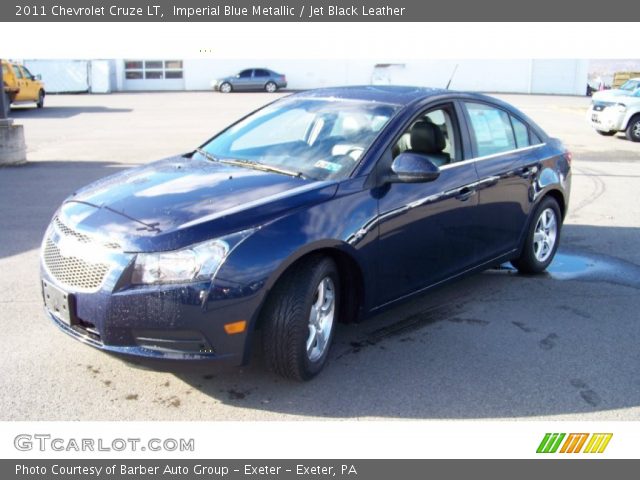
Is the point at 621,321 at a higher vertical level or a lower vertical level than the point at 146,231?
lower

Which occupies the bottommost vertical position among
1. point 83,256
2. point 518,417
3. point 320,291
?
point 518,417

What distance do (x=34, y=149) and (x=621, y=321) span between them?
13.1 metres

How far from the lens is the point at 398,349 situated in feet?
14.9

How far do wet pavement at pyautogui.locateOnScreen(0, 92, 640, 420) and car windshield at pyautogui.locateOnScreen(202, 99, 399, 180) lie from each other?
47.1 inches

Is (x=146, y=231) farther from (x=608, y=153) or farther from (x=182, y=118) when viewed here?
(x=182, y=118)

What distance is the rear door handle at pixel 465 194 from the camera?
A: 4.95 meters

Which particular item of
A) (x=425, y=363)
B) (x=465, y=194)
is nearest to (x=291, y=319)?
(x=425, y=363)

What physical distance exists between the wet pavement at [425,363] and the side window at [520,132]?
1236 millimetres

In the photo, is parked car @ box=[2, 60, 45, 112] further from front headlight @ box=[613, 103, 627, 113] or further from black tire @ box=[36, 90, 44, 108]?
front headlight @ box=[613, 103, 627, 113]

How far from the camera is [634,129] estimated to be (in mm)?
18562

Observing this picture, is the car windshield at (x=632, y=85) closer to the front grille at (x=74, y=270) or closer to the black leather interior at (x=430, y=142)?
the black leather interior at (x=430, y=142)

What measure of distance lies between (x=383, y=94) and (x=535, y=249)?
7.38ft

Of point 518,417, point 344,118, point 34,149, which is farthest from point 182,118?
point 518,417

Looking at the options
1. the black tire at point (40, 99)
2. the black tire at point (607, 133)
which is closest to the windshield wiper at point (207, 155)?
the black tire at point (607, 133)
